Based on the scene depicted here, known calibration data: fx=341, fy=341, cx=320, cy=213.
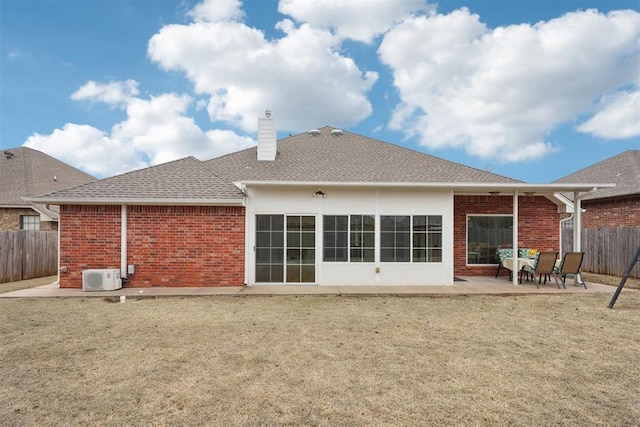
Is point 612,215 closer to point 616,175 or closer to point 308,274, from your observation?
point 616,175

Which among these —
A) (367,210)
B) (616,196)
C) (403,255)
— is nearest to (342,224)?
(367,210)

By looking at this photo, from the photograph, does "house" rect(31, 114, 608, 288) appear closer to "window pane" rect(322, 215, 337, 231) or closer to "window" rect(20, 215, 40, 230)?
"window pane" rect(322, 215, 337, 231)

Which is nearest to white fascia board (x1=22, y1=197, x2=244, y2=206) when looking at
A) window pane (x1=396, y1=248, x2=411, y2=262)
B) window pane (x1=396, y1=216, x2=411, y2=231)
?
window pane (x1=396, y1=216, x2=411, y2=231)

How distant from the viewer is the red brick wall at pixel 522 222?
1205cm

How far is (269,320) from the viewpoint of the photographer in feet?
21.1

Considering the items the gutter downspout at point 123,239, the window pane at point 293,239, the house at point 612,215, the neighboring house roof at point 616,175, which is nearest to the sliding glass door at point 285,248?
the window pane at point 293,239

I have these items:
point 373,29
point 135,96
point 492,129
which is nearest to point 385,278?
point 373,29

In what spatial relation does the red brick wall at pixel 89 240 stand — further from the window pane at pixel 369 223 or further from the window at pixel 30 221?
the window at pixel 30 221

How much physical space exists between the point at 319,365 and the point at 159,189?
24.8ft

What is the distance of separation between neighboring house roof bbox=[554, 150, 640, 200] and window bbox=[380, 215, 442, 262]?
881 centimetres

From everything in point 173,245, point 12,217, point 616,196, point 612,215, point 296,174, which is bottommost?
point 173,245

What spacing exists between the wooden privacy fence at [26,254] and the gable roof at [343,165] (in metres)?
7.22

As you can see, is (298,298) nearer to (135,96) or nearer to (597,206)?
(135,96)

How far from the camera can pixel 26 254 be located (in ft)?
41.5
